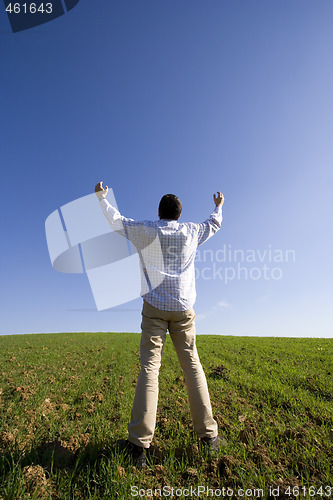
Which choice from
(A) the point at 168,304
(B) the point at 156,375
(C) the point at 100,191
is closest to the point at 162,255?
(A) the point at 168,304

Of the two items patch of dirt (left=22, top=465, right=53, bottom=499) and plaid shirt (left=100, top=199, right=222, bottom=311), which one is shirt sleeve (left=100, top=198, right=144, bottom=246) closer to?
plaid shirt (left=100, top=199, right=222, bottom=311)

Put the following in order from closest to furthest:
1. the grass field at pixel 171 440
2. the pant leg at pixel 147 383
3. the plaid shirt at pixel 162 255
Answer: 1. the grass field at pixel 171 440
2. the pant leg at pixel 147 383
3. the plaid shirt at pixel 162 255

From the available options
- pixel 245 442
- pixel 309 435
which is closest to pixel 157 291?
pixel 245 442

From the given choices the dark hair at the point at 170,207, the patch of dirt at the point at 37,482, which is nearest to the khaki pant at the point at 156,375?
the patch of dirt at the point at 37,482

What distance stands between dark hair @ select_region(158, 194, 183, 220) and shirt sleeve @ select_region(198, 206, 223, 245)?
43 cm

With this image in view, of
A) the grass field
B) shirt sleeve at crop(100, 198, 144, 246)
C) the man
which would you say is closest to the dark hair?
the man

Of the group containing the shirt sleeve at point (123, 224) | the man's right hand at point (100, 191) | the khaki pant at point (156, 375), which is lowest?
the khaki pant at point (156, 375)

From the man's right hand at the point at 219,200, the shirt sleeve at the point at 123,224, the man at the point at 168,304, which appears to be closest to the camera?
the man at the point at 168,304

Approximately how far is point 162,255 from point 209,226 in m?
0.94

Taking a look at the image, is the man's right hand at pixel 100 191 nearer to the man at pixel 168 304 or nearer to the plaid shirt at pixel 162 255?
the man at pixel 168 304

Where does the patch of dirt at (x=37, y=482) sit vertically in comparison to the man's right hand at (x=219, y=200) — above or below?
below

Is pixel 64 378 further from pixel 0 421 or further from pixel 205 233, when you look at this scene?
pixel 205 233

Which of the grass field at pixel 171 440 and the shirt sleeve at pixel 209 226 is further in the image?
the shirt sleeve at pixel 209 226

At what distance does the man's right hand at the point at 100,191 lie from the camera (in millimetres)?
3797
